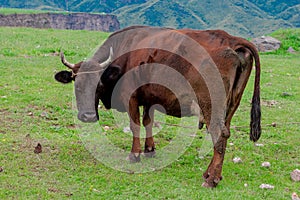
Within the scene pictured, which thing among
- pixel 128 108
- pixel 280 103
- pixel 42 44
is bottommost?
pixel 42 44

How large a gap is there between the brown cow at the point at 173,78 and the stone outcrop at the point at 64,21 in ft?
126

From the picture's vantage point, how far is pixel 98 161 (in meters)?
7.28

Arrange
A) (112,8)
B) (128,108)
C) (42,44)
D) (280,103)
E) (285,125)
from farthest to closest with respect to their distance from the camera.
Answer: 1. (112,8)
2. (42,44)
3. (280,103)
4. (285,125)
5. (128,108)

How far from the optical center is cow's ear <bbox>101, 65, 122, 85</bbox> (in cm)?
719

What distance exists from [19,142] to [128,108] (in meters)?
2.08

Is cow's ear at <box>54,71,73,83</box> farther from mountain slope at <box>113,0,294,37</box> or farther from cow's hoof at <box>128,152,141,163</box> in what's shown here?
mountain slope at <box>113,0,294,37</box>

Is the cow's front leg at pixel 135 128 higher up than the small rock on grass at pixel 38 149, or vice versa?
the cow's front leg at pixel 135 128

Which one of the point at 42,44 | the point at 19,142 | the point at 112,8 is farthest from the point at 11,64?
the point at 112,8

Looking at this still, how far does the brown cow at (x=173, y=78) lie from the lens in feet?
20.8

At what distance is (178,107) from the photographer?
22.9 ft

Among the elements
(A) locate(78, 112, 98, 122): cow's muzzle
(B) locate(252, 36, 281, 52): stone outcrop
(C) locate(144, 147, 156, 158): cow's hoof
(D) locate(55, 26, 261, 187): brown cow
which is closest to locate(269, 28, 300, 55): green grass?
(B) locate(252, 36, 281, 52): stone outcrop

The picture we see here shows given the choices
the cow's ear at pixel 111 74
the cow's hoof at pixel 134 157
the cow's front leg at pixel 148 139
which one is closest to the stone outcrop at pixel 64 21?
the cow's front leg at pixel 148 139

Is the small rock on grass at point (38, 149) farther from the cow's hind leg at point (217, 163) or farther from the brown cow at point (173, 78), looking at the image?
the cow's hind leg at point (217, 163)

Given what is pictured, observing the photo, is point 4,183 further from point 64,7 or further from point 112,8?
point 64,7
